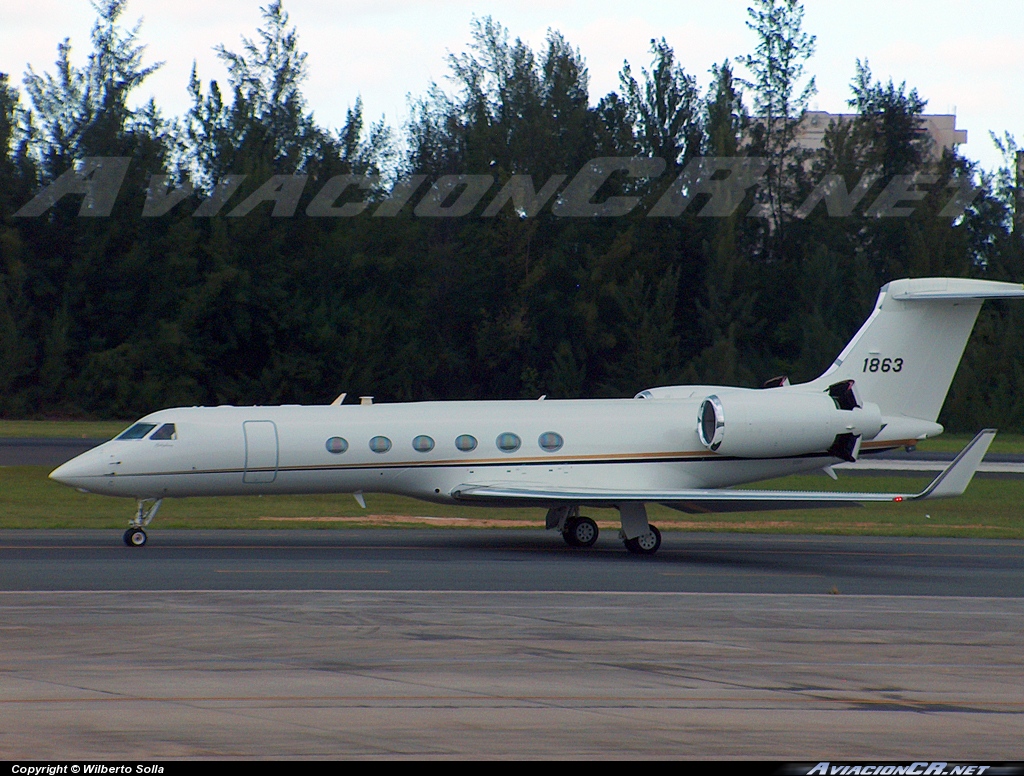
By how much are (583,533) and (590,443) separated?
5.42ft

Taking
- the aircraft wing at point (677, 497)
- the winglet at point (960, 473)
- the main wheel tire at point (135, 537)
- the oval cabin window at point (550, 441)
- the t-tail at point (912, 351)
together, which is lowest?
the main wheel tire at point (135, 537)

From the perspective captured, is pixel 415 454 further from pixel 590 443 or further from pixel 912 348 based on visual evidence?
pixel 912 348

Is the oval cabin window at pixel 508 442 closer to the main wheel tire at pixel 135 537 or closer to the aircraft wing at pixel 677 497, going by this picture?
the aircraft wing at pixel 677 497

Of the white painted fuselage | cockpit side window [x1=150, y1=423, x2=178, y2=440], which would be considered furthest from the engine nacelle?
cockpit side window [x1=150, y1=423, x2=178, y2=440]

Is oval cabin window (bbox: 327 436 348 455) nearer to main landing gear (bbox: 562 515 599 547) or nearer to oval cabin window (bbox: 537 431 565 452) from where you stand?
oval cabin window (bbox: 537 431 565 452)

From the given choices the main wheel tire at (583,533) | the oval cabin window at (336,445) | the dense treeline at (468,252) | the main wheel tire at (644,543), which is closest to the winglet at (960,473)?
the main wheel tire at (644,543)

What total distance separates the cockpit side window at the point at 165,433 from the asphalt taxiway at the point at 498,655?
1.93m

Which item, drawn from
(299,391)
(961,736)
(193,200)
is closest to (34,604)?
(961,736)

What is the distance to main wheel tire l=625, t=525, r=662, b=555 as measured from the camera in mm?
22812

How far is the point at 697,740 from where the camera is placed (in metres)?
9.36

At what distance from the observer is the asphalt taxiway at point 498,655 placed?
368 inches

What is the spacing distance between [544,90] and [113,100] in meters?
24.8

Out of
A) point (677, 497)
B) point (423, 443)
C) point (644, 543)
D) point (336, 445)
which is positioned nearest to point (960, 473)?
point (677, 497)

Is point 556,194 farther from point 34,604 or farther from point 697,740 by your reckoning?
point 697,740
